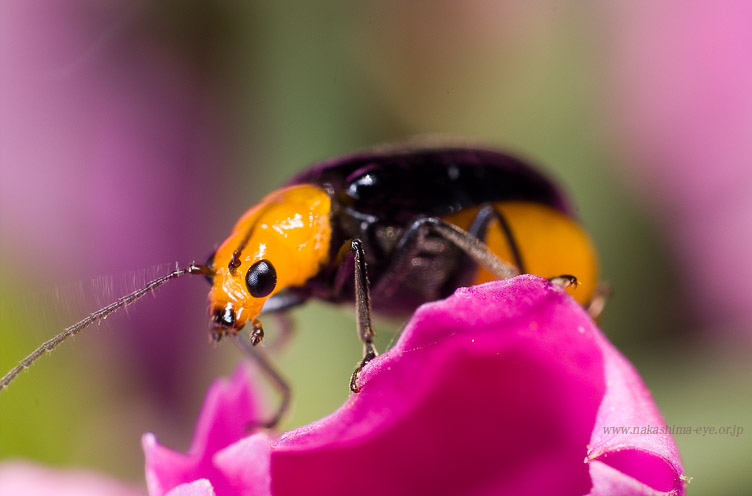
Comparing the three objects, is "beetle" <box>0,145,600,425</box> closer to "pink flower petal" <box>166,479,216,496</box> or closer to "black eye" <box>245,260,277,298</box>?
"black eye" <box>245,260,277,298</box>

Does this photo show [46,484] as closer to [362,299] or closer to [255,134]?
[362,299]

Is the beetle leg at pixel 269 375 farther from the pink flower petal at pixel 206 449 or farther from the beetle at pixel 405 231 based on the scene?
the pink flower petal at pixel 206 449

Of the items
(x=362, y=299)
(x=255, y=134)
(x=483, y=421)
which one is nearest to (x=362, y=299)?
(x=362, y=299)

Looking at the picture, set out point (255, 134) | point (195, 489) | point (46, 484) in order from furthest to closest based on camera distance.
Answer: point (255, 134) < point (46, 484) < point (195, 489)

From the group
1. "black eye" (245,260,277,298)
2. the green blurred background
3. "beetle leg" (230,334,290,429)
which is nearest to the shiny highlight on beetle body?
"black eye" (245,260,277,298)

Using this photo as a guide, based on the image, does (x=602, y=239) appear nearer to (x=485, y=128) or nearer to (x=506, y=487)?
(x=485, y=128)

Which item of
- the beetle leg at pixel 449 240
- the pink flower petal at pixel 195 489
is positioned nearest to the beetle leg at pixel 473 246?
the beetle leg at pixel 449 240

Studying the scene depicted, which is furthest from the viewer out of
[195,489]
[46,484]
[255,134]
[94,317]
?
[255,134]

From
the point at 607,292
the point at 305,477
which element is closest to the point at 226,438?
the point at 305,477
